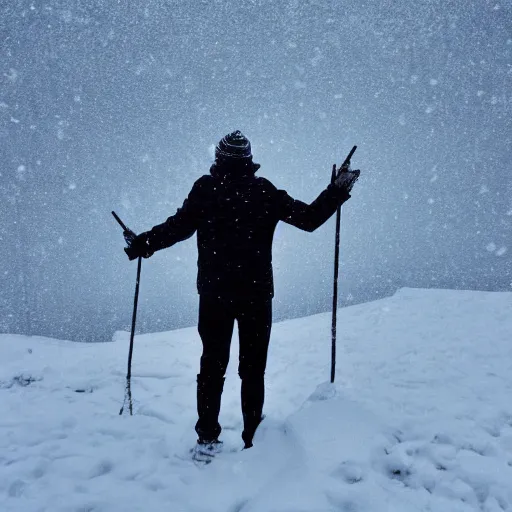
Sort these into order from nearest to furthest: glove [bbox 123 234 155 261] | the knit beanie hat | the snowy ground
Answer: the snowy ground
the knit beanie hat
glove [bbox 123 234 155 261]

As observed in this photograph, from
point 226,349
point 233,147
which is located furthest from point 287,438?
point 233,147

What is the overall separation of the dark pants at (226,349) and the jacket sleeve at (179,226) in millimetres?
445

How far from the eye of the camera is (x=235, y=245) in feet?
8.31

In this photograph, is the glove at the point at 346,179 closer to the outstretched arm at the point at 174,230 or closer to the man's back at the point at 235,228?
the man's back at the point at 235,228

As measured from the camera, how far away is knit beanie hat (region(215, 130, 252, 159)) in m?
2.48

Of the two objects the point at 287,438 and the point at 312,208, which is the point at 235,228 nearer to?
the point at 312,208

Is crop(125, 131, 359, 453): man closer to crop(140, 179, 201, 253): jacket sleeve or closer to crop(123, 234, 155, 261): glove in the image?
crop(140, 179, 201, 253): jacket sleeve

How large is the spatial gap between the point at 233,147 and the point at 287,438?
1878mm

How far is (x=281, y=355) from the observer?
18.9ft

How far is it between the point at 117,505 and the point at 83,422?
1255mm

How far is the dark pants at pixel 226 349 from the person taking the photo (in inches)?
101

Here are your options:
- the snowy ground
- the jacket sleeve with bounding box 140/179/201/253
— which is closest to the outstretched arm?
the jacket sleeve with bounding box 140/179/201/253

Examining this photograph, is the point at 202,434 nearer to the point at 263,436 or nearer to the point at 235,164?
the point at 263,436

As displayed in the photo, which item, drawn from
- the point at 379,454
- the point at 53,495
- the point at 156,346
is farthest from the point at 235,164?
the point at 156,346
